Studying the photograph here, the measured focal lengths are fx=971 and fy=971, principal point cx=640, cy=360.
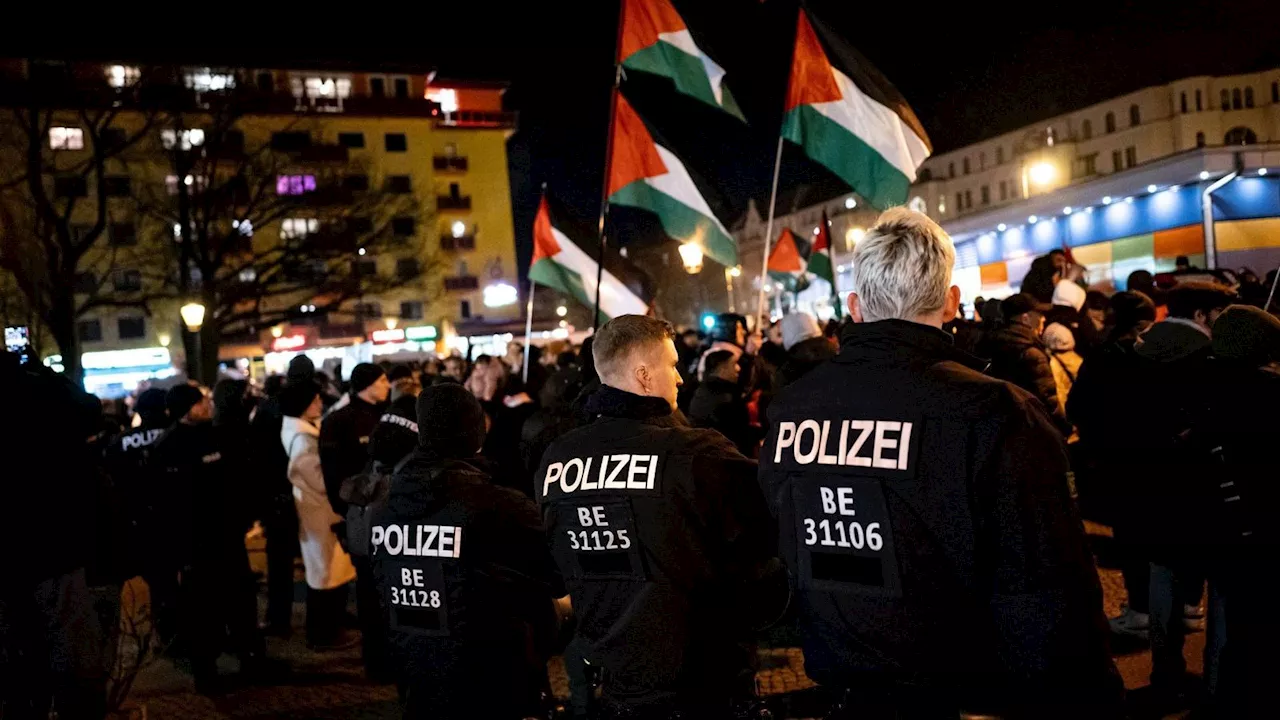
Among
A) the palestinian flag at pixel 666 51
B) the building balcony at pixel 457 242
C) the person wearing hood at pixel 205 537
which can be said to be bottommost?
the person wearing hood at pixel 205 537

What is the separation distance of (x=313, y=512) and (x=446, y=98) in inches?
2359

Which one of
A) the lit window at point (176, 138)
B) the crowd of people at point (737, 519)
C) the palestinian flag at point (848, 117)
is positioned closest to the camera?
the crowd of people at point (737, 519)

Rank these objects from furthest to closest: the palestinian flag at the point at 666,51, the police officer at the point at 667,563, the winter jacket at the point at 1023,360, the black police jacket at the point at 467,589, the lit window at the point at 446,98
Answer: the lit window at the point at 446,98
the palestinian flag at the point at 666,51
the winter jacket at the point at 1023,360
the black police jacket at the point at 467,589
the police officer at the point at 667,563

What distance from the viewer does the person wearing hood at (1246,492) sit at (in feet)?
12.8

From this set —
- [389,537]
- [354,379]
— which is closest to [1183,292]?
[389,537]

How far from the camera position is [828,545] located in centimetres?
244

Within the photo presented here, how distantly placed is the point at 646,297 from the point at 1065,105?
65.8m

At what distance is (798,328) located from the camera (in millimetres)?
7770

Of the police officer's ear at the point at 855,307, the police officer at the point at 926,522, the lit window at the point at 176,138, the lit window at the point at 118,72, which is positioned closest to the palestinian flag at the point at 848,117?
the police officer's ear at the point at 855,307

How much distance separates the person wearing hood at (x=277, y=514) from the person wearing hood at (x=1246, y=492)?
6204 mm

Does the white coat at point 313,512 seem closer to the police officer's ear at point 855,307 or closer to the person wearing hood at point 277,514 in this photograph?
the person wearing hood at point 277,514

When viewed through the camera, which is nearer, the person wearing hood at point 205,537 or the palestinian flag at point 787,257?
the person wearing hood at point 205,537

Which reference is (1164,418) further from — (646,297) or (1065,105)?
(1065,105)

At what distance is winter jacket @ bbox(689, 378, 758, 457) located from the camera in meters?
6.97
